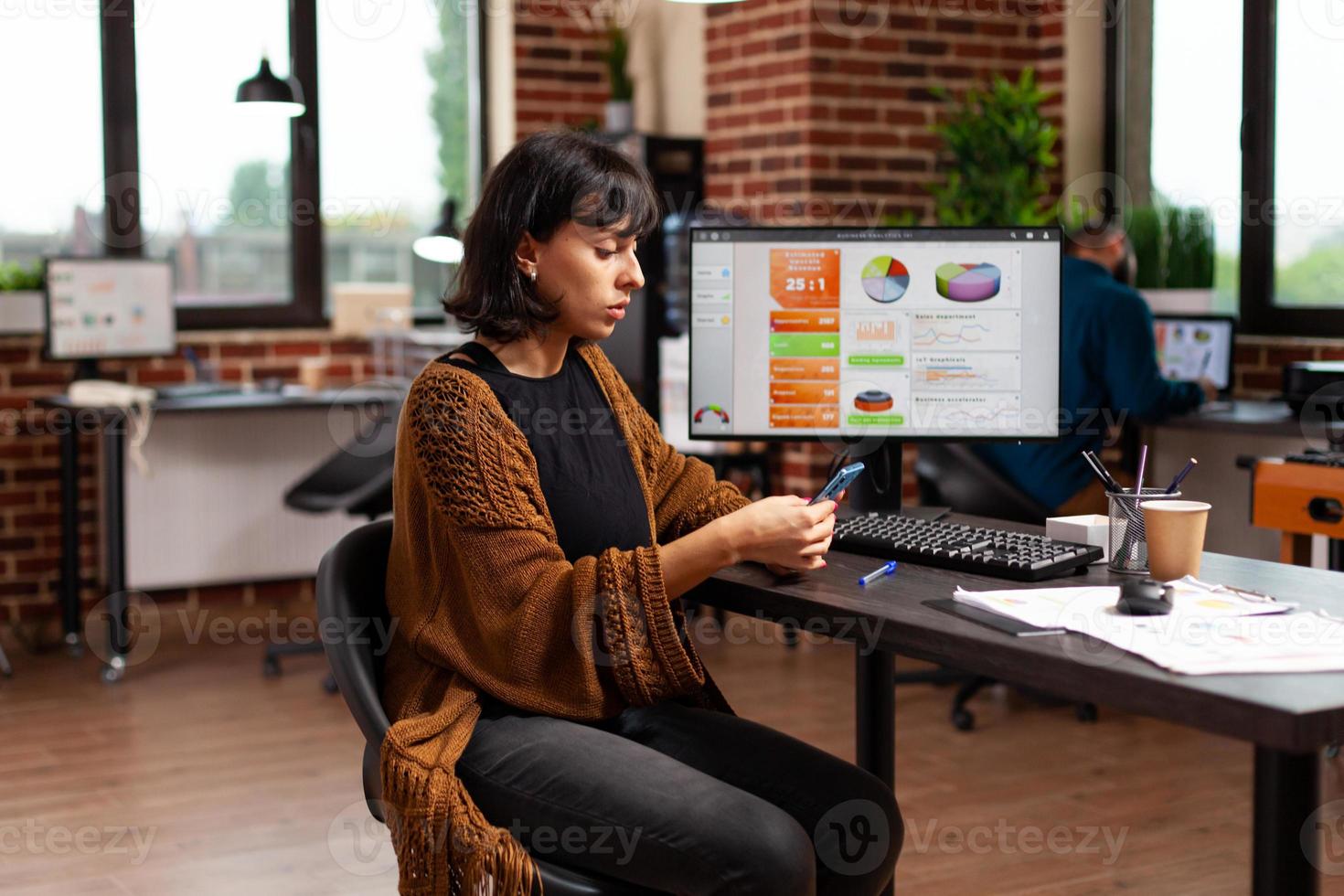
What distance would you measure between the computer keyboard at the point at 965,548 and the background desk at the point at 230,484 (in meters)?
2.93

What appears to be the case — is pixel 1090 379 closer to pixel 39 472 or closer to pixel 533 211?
pixel 533 211

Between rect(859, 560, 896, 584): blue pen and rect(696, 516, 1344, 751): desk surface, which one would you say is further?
rect(859, 560, 896, 584): blue pen

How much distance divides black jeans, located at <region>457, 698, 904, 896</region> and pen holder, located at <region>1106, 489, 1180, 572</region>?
A: 41 centimetres

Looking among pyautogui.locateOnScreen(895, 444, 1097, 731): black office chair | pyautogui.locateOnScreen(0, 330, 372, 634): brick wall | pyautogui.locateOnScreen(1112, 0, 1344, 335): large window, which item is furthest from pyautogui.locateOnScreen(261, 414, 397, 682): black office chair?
pyautogui.locateOnScreen(1112, 0, 1344, 335): large window

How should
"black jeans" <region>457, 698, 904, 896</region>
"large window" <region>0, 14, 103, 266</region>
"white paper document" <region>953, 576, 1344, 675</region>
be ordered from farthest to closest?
"large window" <region>0, 14, 103, 266</region>, "black jeans" <region>457, 698, 904, 896</region>, "white paper document" <region>953, 576, 1344, 675</region>

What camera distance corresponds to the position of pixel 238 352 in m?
5.40

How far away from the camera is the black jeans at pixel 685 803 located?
5.13 feet

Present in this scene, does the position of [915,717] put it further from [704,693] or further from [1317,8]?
[1317,8]

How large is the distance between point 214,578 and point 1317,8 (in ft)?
13.2

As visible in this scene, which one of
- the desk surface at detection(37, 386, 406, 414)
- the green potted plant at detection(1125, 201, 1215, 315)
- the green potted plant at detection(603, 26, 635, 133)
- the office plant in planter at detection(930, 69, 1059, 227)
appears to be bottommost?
the desk surface at detection(37, 386, 406, 414)

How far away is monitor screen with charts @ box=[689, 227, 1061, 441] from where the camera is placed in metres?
2.31

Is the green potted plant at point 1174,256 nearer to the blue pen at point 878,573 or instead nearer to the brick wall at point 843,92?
the brick wall at point 843,92

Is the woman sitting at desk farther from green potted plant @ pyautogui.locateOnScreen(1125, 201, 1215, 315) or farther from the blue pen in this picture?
green potted plant @ pyautogui.locateOnScreen(1125, 201, 1215, 315)

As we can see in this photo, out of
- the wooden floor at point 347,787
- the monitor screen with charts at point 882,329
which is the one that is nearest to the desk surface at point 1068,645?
the monitor screen with charts at point 882,329
